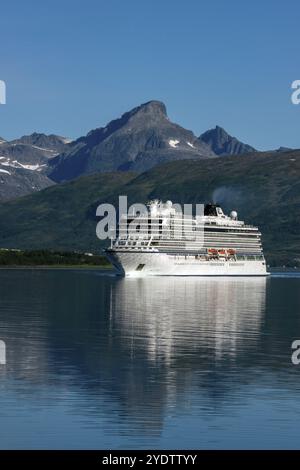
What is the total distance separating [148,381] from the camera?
57.7 meters

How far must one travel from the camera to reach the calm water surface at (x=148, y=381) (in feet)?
144

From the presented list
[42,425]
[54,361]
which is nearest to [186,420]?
[42,425]

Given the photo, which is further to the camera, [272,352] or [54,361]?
[272,352]

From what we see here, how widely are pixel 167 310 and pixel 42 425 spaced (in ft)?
236

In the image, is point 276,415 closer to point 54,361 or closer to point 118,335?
point 54,361

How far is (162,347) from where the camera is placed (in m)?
75.2

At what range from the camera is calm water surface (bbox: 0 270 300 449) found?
144ft

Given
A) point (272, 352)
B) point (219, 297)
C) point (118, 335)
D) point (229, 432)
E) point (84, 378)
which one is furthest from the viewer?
point (219, 297)

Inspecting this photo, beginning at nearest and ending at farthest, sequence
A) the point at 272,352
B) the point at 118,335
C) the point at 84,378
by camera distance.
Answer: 1. the point at 84,378
2. the point at 272,352
3. the point at 118,335
